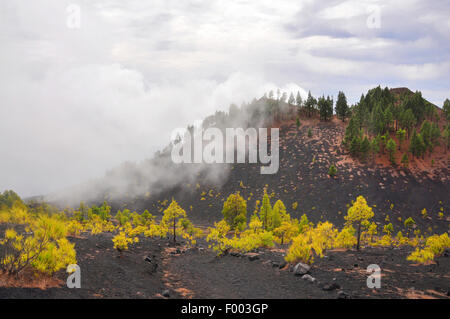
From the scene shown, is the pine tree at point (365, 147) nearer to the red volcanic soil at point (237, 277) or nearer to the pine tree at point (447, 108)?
the pine tree at point (447, 108)

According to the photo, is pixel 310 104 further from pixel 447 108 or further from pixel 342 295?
pixel 342 295

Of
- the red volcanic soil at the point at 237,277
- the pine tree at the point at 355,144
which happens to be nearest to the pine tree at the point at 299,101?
the pine tree at the point at 355,144

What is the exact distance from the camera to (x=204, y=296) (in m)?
19.6

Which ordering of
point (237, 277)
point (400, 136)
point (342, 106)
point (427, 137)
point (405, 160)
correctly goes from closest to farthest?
point (237, 277), point (405, 160), point (427, 137), point (400, 136), point (342, 106)

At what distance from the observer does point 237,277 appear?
2473 cm

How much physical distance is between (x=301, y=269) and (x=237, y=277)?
5.74m

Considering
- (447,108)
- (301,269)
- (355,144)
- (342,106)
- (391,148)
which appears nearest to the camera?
(301,269)

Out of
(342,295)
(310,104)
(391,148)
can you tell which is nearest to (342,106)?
(310,104)

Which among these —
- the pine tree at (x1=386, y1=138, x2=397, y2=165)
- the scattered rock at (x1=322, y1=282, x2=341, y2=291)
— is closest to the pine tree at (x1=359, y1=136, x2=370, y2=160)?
the pine tree at (x1=386, y1=138, x2=397, y2=165)

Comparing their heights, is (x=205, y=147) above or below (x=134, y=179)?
above

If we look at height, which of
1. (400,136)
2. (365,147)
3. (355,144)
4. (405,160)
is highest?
(400,136)

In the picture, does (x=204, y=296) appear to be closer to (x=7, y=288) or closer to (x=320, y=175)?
(x=7, y=288)
